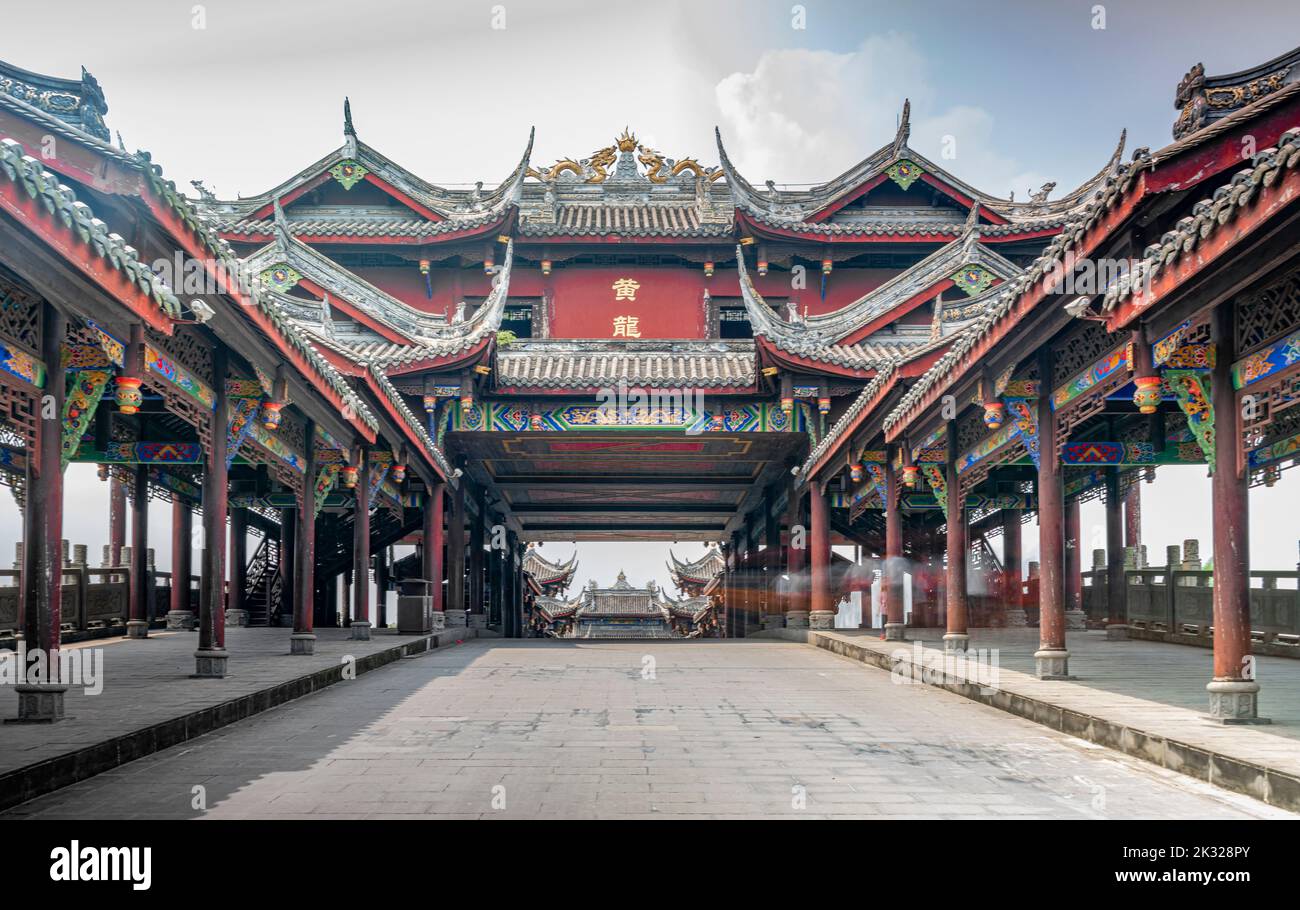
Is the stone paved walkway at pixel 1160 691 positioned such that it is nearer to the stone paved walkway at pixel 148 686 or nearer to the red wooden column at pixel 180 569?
the stone paved walkway at pixel 148 686

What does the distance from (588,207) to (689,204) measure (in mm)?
2491

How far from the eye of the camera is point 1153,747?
6422 millimetres

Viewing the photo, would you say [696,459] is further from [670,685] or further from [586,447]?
[670,685]

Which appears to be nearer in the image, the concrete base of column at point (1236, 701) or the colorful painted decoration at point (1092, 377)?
the concrete base of column at point (1236, 701)

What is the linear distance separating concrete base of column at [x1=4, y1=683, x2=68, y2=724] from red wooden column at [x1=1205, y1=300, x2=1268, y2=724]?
7306 millimetres

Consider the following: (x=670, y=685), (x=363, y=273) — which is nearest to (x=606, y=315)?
(x=363, y=273)

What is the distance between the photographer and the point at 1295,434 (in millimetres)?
11570

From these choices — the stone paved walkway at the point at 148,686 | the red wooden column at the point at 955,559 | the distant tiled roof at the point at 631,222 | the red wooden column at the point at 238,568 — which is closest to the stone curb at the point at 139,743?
the stone paved walkway at the point at 148,686

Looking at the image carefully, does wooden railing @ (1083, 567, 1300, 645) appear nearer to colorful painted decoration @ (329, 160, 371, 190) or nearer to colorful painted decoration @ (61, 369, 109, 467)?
colorful painted decoration @ (61, 369, 109, 467)

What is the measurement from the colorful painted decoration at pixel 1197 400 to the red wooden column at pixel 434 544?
13.1 meters

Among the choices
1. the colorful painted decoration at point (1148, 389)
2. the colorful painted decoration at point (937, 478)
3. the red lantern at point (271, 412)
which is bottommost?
the colorful painted decoration at point (937, 478)

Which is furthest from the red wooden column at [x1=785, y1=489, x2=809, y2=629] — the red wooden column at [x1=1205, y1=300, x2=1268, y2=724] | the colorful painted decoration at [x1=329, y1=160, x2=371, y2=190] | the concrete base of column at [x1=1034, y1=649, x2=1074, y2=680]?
the red wooden column at [x1=1205, y1=300, x2=1268, y2=724]

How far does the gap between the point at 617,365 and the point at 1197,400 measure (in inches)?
555

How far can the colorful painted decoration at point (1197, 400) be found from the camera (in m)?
7.42
